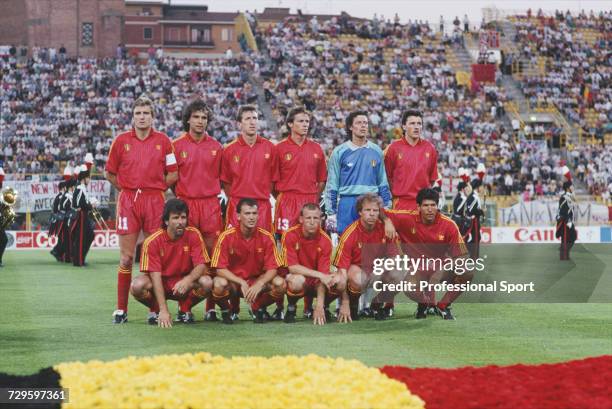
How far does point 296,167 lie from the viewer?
11234 millimetres

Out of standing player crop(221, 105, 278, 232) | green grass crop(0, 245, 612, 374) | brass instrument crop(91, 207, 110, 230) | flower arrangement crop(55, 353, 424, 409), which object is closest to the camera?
flower arrangement crop(55, 353, 424, 409)

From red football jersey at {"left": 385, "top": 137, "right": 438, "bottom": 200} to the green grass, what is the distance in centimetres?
135

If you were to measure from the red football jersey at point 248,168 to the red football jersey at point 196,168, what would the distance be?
0.47 ft

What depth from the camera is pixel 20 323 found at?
10664 mm

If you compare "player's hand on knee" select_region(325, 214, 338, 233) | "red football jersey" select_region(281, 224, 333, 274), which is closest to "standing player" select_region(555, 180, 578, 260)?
"player's hand on knee" select_region(325, 214, 338, 233)

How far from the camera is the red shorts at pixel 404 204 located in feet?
36.7

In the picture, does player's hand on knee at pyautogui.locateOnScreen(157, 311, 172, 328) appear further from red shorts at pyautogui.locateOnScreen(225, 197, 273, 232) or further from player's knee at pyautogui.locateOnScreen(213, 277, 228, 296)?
red shorts at pyautogui.locateOnScreen(225, 197, 273, 232)

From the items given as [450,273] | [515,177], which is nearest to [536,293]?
[450,273]

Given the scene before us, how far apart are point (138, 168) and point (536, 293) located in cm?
486

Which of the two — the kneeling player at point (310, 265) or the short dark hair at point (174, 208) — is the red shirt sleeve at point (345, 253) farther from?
the short dark hair at point (174, 208)

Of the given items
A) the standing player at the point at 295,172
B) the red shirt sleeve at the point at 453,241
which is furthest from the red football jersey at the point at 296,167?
the red shirt sleeve at the point at 453,241

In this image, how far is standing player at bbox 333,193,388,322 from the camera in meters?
10.5

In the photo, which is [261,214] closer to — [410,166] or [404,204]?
[404,204]

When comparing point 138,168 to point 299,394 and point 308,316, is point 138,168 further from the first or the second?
point 299,394
